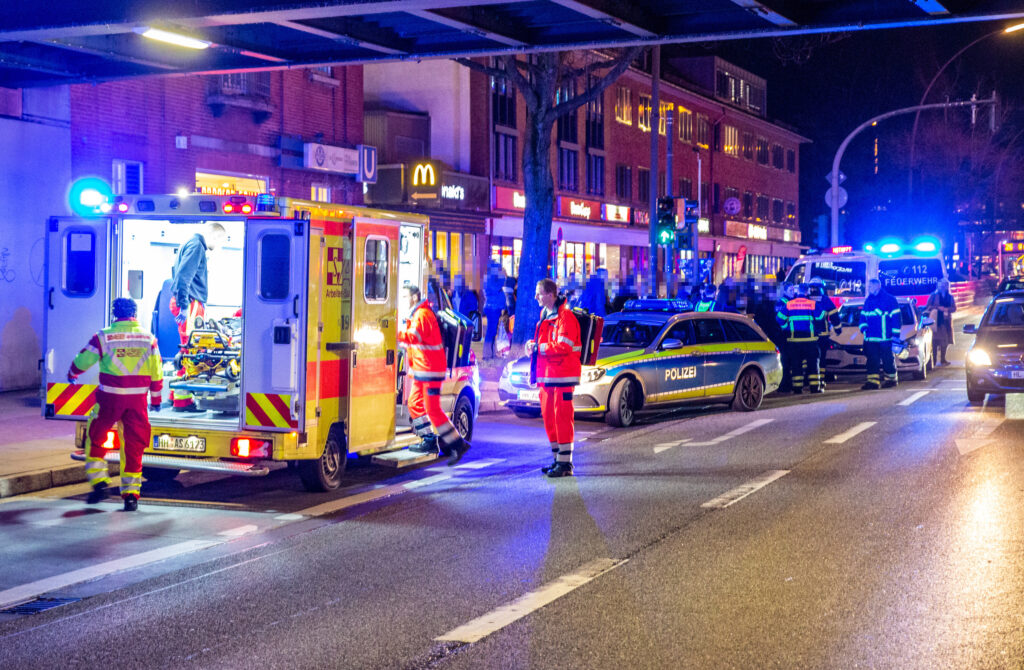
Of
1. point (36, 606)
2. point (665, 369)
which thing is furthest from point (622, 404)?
point (36, 606)

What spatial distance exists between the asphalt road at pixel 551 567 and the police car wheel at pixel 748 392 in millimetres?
4417

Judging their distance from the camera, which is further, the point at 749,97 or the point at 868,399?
the point at 749,97

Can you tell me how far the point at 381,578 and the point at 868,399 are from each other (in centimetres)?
1262

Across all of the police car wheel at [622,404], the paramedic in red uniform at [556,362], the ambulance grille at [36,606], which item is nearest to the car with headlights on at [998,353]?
the police car wheel at [622,404]

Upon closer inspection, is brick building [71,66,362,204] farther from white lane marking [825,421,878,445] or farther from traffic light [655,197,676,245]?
white lane marking [825,421,878,445]

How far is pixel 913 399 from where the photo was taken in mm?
17969

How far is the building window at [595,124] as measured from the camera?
45594 mm

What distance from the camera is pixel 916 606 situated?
20.9 ft

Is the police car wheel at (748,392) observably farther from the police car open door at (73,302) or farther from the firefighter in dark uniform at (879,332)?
the police car open door at (73,302)

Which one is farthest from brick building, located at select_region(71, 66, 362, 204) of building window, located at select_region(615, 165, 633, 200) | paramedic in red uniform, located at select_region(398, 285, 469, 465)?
building window, located at select_region(615, 165, 633, 200)

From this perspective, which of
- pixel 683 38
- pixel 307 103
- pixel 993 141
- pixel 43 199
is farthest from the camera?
pixel 993 141

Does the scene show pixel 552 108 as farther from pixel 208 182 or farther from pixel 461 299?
pixel 208 182

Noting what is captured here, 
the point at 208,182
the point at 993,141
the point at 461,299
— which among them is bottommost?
the point at 461,299

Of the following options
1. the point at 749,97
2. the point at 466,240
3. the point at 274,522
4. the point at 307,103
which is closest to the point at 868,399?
the point at 274,522
